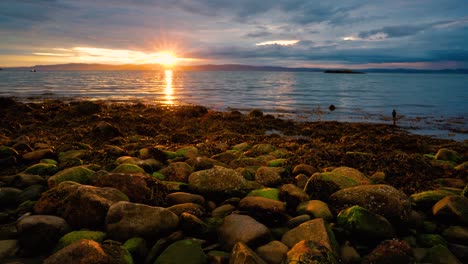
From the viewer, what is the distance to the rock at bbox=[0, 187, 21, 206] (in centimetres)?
536

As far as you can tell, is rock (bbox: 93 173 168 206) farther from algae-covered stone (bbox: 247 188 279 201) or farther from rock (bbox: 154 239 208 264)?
algae-covered stone (bbox: 247 188 279 201)

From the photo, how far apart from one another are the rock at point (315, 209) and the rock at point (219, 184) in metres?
1.08

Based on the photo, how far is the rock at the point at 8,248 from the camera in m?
3.91

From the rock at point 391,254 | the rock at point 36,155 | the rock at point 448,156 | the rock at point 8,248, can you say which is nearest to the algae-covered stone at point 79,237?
the rock at point 8,248

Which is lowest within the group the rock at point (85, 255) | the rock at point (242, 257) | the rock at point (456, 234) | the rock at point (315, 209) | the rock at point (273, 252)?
the rock at point (456, 234)

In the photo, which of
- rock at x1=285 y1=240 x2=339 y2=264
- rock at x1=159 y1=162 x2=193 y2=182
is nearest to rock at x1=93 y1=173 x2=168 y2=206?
rock at x1=159 y1=162 x2=193 y2=182

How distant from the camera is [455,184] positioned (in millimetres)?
6898

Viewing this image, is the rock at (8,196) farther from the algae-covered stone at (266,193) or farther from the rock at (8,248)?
the algae-covered stone at (266,193)

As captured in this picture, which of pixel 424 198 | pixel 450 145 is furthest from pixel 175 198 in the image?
pixel 450 145

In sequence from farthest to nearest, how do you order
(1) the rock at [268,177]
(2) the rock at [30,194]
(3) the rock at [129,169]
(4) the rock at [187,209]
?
(1) the rock at [268,177], (3) the rock at [129,169], (2) the rock at [30,194], (4) the rock at [187,209]

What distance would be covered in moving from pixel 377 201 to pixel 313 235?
1521 millimetres

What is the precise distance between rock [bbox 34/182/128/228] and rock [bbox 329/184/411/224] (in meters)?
3.53

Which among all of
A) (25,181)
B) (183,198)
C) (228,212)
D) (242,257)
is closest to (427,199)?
(228,212)

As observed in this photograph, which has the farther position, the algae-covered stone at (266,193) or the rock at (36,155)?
the rock at (36,155)
